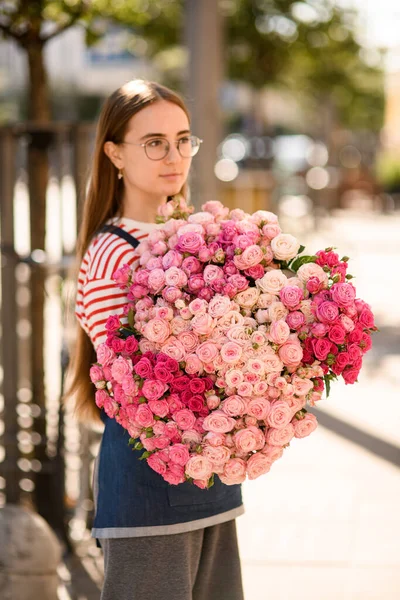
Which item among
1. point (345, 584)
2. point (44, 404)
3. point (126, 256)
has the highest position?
point (126, 256)

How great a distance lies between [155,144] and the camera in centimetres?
272

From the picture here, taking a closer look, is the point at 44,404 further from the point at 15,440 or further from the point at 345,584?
the point at 345,584

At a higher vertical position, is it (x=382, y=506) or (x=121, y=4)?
(x=121, y=4)

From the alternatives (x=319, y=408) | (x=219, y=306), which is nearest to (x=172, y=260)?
(x=219, y=306)

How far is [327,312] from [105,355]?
1.83ft

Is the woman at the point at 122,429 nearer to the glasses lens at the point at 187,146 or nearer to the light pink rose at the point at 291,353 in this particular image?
the glasses lens at the point at 187,146

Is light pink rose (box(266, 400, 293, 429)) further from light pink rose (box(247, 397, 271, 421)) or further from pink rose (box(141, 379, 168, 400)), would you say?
pink rose (box(141, 379, 168, 400))

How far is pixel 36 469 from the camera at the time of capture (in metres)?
4.36

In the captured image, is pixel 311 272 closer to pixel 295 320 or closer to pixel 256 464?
pixel 295 320

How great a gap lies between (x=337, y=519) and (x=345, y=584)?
74cm

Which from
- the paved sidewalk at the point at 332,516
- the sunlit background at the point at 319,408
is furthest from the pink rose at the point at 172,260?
the paved sidewalk at the point at 332,516

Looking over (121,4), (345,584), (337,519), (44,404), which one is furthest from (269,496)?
(121,4)

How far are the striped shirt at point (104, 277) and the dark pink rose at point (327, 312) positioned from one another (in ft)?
1.69

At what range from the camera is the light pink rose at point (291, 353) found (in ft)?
7.60
